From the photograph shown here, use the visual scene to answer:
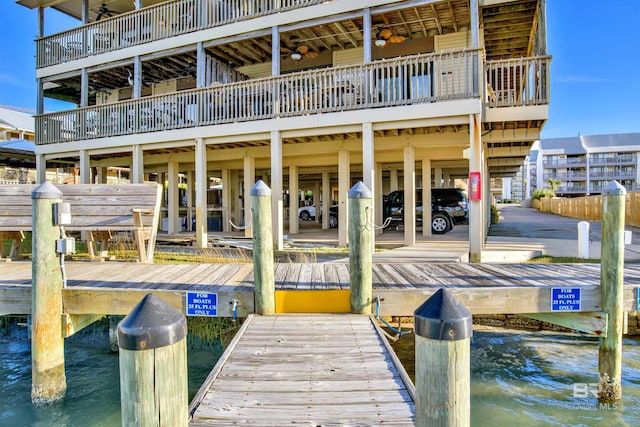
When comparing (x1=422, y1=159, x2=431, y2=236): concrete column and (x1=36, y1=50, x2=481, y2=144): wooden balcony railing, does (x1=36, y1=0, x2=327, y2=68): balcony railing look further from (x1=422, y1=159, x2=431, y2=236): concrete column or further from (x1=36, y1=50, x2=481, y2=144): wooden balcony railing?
(x1=422, y1=159, x2=431, y2=236): concrete column

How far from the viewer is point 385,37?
12.0 meters

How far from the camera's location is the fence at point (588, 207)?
1983 centimetres

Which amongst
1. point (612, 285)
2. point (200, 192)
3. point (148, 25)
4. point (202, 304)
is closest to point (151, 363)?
point (202, 304)

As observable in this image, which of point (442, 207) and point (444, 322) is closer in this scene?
point (444, 322)

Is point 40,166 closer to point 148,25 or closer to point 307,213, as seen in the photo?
point 148,25

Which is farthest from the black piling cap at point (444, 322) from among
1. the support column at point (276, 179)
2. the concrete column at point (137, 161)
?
the concrete column at point (137, 161)

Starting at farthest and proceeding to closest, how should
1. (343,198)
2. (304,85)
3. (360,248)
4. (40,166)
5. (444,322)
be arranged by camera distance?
(40,166) → (304,85) → (343,198) → (360,248) → (444,322)

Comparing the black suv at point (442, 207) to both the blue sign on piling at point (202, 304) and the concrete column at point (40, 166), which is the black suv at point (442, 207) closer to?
the blue sign on piling at point (202, 304)

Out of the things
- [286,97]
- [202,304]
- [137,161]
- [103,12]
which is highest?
[103,12]

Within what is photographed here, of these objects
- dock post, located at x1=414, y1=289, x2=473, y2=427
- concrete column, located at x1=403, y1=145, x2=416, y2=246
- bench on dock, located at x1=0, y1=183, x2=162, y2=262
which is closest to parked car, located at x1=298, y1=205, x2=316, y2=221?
concrete column, located at x1=403, y1=145, x2=416, y2=246

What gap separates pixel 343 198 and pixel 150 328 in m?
9.66

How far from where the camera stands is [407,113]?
9992mm

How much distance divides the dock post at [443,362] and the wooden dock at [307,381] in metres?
0.95

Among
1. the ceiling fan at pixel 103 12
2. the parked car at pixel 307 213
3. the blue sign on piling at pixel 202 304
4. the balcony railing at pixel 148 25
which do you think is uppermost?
the ceiling fan at pixel 103 12
